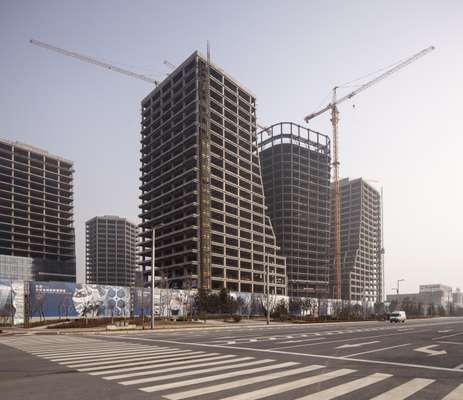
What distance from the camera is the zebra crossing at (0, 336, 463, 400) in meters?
9.06

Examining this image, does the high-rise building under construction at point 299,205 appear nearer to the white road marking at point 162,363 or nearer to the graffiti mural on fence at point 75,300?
the graffiti mural on fence at point 75,300

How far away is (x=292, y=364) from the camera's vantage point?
13383 millimetres

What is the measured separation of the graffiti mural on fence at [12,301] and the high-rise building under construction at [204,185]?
142ft

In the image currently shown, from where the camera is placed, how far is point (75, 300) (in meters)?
76.1

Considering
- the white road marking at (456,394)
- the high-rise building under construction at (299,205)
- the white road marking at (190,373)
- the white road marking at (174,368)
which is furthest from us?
the high-rise building under construction at (299,205)

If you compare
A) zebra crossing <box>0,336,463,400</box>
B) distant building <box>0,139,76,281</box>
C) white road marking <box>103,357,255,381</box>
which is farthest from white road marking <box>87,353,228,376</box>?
distant building <box>0,139,76,281</box>

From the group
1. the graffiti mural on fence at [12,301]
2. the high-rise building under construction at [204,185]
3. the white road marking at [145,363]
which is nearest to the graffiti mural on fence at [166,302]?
the high-rise building under construction at [204,185]

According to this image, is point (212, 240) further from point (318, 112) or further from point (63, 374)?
point (63, 374)

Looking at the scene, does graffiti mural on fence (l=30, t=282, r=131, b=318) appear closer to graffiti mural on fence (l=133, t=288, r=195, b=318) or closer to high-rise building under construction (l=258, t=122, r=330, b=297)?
graffiti mural on fence (l=133, t=288, r=195, b=318)

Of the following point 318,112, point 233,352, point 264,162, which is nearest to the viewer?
point 233,352

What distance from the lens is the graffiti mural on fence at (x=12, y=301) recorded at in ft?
220

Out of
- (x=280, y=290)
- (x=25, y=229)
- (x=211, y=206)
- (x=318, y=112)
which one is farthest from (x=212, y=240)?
(x=318, y=112)

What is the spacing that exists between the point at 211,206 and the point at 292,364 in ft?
342

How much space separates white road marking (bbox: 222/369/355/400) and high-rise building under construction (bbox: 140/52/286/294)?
95949 mm
